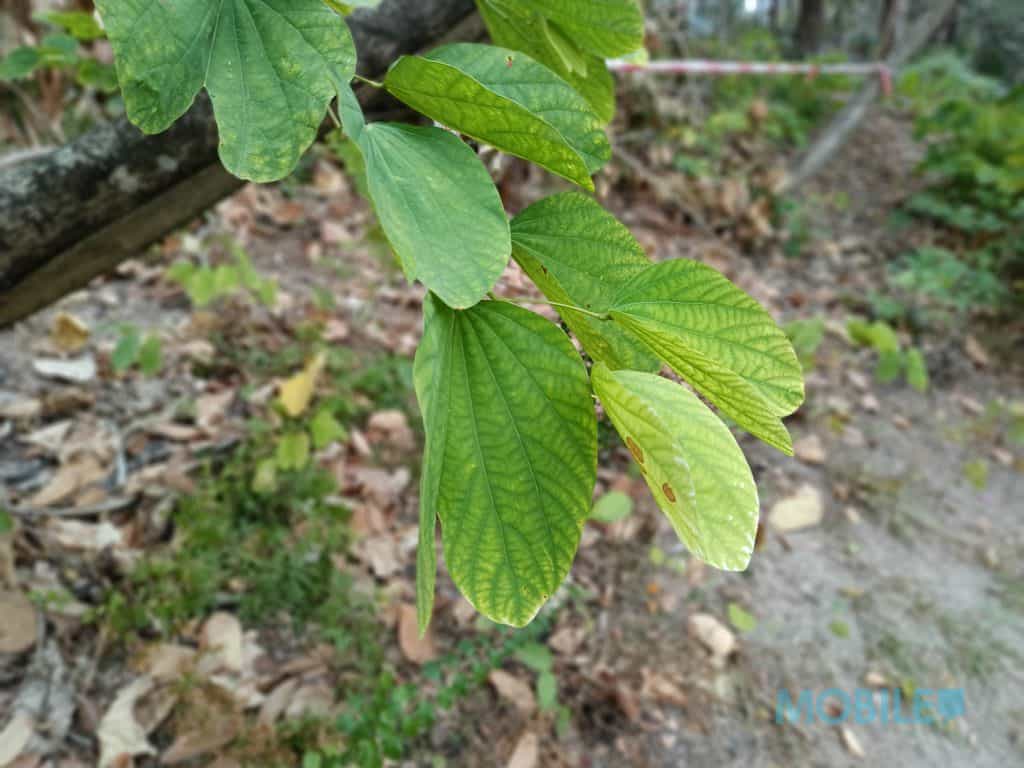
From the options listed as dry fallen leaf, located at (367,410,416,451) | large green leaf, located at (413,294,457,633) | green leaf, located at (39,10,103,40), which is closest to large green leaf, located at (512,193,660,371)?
large green leaf, located at (413,294,457,633)

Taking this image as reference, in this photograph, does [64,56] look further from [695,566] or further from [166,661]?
[695,566]

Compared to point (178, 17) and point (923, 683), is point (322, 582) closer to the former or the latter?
point (178, 17)

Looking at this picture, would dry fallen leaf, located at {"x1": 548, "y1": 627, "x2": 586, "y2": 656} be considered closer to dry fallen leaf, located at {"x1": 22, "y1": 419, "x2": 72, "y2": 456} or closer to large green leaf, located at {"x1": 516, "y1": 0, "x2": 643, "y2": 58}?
dry fallen leaf, located at {"x1": 22, "y1": 419, "x2": 72, "y2": 456}

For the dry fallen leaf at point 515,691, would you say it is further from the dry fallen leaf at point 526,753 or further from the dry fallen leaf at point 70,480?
the dry fallen leaf at point 70,480

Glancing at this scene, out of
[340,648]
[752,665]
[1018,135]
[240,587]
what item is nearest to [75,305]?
[240,587]

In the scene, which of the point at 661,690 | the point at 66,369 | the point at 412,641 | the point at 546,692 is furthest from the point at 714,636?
the point at 66,369
